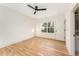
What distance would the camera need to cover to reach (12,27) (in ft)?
15.3

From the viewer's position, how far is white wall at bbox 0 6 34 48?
13.3 ft

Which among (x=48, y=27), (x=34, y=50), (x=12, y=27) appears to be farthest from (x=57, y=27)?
(x=12, y=27)

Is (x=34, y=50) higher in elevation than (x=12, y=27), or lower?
lower

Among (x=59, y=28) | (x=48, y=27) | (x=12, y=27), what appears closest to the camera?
(x=12, y=27)

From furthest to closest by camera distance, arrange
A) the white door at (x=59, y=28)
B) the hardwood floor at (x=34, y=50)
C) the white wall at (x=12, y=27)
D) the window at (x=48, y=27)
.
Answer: the window at (x=48, y=27) → the white door at (x=59, y=28) → the white wall at (x=12, y=27) → the hardwood floor at (x=34, y=50)

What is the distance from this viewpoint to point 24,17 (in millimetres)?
5738

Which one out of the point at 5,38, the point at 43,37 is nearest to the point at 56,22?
the point at 43,37

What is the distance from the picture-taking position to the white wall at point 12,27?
407cm

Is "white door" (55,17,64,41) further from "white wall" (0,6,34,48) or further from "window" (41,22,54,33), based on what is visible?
"white wall" (0,6,34,48)

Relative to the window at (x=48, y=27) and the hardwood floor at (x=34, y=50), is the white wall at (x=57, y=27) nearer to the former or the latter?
the window at (x=48, y=27)

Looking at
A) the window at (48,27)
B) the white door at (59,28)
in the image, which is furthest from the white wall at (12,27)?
the white door at (59,28)

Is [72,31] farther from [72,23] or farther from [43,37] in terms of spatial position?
[43,37]

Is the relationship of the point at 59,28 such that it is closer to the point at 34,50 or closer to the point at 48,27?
the point at 48,27

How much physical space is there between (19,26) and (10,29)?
0.88m
